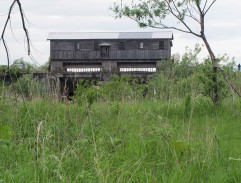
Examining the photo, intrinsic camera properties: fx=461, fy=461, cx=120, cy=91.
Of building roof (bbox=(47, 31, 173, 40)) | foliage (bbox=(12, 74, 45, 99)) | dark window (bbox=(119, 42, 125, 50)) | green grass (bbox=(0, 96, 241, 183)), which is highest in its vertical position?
building roof (bbox=(47, 31, 173, 40))

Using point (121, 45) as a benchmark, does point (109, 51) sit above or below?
below

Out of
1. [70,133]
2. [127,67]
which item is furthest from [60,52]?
[70,133]

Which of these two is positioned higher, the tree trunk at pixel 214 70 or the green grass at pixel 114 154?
the tree trunk at pixel 214 70

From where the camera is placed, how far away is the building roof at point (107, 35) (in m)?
47.9

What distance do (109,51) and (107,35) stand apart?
3066mm

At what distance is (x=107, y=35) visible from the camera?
162 ft

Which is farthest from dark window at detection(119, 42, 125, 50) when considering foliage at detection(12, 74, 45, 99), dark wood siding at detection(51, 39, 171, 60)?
foliage at detection(12, 74, 45, 99)

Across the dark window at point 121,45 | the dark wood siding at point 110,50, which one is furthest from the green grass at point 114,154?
the dark window at point 121,45

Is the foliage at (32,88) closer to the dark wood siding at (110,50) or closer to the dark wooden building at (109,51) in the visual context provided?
the dark wooden building at (109,51)

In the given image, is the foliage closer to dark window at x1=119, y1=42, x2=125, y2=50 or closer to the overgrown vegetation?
the overgrown vegetation

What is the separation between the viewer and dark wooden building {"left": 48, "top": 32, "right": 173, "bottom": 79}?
46188 mm

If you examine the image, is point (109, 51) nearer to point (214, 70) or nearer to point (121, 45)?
point (121, 45)

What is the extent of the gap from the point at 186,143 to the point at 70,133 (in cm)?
143

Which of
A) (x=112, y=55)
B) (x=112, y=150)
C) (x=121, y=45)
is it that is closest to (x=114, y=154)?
(x=112, y=150)
